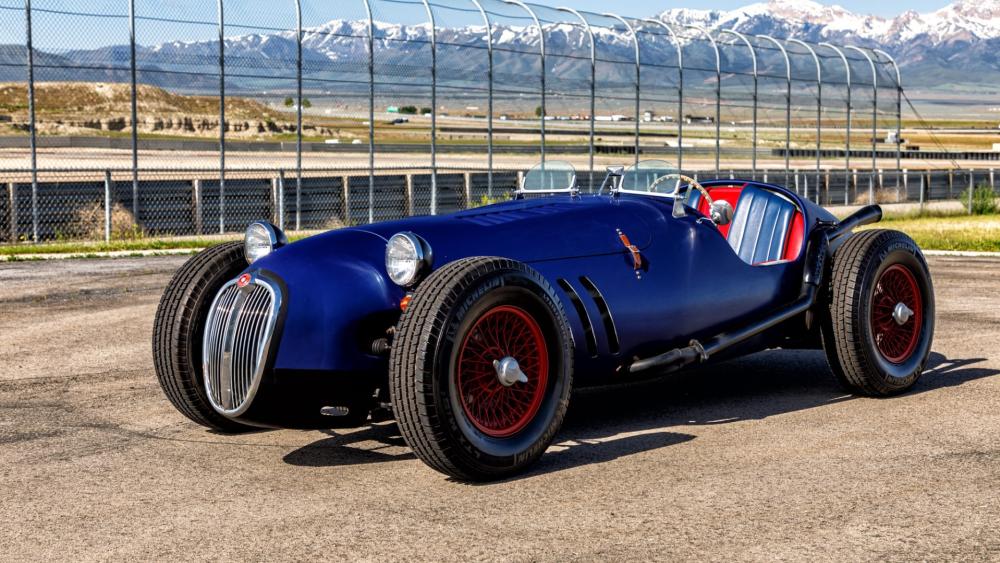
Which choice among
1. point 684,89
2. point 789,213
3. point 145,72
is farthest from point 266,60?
point 789,213

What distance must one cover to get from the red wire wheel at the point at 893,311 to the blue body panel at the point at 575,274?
53 cm

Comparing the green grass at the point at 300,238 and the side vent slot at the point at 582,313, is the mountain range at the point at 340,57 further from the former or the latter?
the side vent slot at the point at 582,313

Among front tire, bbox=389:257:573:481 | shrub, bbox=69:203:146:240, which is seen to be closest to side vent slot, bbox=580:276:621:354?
front tire, bbox=389:257:573:481

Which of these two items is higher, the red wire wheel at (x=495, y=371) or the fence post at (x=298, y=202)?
the fence post at (x=298, y=202)

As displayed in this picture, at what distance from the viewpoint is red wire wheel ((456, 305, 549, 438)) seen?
5.53 metres

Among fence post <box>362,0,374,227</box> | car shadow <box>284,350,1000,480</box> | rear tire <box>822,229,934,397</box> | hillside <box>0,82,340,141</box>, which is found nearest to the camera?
car shadow <box>284,350,1000,480</box>

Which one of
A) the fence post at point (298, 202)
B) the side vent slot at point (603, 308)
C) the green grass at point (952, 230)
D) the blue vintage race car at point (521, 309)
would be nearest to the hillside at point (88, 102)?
the fence post at point (298, 202)

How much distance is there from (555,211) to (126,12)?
1433 centimetres

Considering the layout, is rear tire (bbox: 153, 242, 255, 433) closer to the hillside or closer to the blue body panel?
the blue body panel

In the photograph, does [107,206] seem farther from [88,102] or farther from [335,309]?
[335,309]

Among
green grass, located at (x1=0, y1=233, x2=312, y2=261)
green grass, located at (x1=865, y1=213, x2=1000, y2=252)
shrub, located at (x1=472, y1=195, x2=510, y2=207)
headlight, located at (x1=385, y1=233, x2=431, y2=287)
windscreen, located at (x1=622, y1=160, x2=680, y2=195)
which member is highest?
windscreen, located at (x1=622, y1=160, x2=680, y2=195)

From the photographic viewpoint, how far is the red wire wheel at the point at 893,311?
7.55 metres

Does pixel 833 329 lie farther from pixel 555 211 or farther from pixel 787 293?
pixel 555 211

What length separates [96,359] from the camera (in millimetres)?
8859
